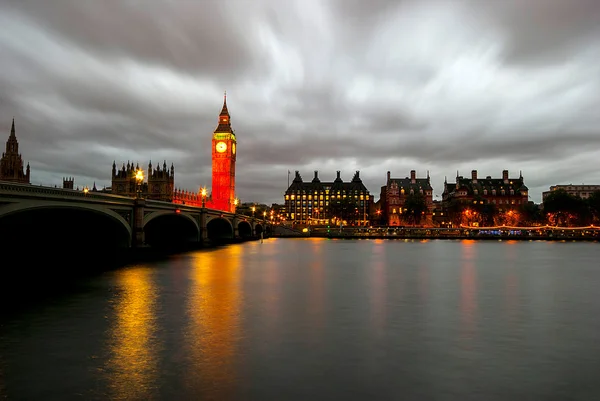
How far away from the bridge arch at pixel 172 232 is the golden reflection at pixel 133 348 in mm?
50799

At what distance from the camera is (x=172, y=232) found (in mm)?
88625

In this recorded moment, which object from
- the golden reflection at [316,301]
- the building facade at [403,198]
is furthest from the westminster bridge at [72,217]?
the building facade at [403,198]

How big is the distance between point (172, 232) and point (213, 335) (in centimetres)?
7451

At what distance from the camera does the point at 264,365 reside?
1387cm

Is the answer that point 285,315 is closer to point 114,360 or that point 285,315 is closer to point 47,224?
point 114,360

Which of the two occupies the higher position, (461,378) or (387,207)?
(387,207)

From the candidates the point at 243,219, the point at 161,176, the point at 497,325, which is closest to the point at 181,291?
the point at 497,325

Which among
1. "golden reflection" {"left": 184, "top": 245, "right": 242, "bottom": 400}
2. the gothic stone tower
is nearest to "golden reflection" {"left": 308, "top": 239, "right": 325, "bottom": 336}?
"golden reflection" {"left": 184, "top": 245, "right": 242, "bottom": 400}

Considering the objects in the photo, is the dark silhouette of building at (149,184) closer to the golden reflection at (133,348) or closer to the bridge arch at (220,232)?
the bridge arch at (220,232)

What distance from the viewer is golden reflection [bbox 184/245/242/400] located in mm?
12156

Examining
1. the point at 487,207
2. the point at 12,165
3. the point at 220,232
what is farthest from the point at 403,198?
the point at 12,165

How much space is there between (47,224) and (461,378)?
49631 mm

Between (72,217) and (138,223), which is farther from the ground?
(72,217)

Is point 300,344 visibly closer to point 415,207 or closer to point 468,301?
point 468,301
